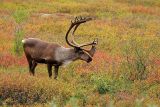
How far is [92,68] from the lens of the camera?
15.5m

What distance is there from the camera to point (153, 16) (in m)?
31.6

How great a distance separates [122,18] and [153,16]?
9.08ft

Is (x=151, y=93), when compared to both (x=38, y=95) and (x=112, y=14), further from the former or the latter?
(x=112, y=14)

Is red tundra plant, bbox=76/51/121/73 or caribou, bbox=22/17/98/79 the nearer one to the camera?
caribou, bbox=22/17/98/79

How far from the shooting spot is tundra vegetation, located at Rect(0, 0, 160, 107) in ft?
37.6

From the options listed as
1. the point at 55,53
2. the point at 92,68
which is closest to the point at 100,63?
the point at 92,68

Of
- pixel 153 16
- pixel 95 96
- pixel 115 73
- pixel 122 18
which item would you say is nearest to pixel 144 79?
pixel 115 73

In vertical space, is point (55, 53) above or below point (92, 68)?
above

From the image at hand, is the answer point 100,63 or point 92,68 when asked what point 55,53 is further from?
point 100,63

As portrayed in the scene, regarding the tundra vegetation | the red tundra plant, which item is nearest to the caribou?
the tundra vegetation

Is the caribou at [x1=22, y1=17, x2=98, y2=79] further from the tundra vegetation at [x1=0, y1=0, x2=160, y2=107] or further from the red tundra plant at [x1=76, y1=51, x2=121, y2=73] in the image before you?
the red tundra plant at [x1=76, y1=51, x2=121, y2=73]

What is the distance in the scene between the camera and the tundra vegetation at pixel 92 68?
11.5 metres

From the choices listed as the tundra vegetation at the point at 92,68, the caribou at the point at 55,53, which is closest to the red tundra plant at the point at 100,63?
the tundra vegetation at the point at 92,68

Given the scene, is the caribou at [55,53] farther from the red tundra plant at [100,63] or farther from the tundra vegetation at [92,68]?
the red tundra plant at [100,63]
